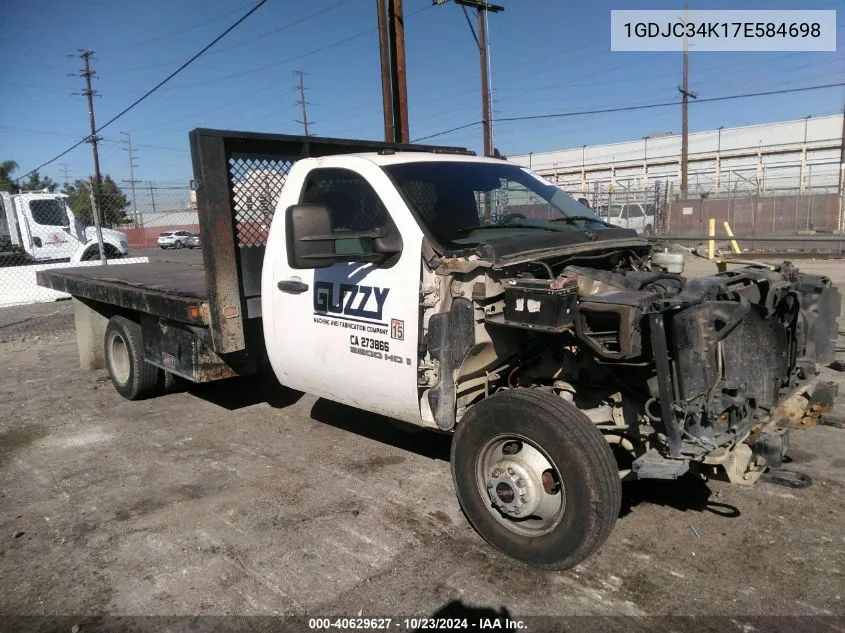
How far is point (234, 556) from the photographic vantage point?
3340 millimetres

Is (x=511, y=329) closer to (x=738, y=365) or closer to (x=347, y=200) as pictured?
(x=738, y=365)

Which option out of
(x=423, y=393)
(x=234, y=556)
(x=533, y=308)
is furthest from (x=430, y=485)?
(x=533, y=308)

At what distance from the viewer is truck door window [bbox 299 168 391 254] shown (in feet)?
12.8

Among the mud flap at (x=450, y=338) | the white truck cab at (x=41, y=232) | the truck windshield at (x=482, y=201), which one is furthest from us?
the white truck cab at (x=41, y=232)

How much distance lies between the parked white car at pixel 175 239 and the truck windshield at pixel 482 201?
35.8 m

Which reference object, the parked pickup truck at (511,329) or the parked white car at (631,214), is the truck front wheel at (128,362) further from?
the parked white car at (631,214)

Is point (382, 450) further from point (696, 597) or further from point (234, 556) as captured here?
point (696, 597)

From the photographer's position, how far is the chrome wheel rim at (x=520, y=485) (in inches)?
122

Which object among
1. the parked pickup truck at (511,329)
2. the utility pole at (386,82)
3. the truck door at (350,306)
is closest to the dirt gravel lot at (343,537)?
the parked pickup truck at (511,329)

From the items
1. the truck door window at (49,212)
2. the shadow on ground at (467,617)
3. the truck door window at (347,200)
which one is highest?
the truck door window at (49,212)

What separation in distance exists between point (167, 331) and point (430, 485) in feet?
8.83

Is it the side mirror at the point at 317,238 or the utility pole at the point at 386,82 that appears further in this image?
the utility pole at the point at 386,82

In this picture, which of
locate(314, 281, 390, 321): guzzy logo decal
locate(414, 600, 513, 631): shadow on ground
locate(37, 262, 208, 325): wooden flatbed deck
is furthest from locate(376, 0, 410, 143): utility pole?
locate(414, 600, 513, 631): shadow on ground

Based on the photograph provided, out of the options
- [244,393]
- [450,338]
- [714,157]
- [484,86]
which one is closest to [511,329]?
[450,338]
